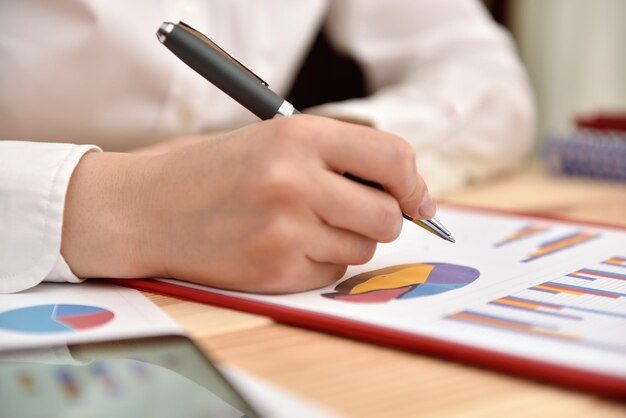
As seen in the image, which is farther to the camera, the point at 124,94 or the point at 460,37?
the point at 460,37

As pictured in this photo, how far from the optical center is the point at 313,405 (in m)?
0.25

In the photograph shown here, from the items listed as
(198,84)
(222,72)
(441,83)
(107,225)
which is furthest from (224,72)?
(441,83)

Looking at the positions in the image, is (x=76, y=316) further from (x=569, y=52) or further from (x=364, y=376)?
(x=569, y=52)

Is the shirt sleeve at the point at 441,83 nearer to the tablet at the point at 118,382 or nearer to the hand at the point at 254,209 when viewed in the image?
the hand at the point at 254,209

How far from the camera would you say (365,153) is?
0.35 meters

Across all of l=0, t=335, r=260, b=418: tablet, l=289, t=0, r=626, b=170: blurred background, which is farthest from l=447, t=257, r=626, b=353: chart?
l=289, t=0, r=626, b=170: blurred background

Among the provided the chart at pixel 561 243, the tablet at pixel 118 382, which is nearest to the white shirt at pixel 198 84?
the tablet at pixel 118 382

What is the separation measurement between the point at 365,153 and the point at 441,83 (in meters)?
0.52

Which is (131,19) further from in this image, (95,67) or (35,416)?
(35,416)

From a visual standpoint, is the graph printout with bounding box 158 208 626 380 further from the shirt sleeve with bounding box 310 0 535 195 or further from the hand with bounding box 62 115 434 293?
the shirt sleeve with bounding box 310 0 535 195

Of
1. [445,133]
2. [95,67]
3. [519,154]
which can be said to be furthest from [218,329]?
[519,154]

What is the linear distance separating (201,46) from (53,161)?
103 millimetres

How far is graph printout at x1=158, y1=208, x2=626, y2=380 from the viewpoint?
0.29m

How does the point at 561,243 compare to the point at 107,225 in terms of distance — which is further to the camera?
the point at 561,243
